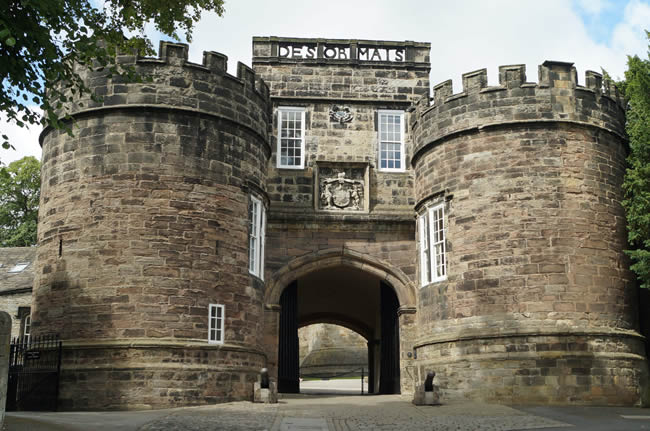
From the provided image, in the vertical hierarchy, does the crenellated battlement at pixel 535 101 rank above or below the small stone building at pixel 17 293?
above

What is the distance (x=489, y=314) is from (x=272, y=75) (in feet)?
31.3

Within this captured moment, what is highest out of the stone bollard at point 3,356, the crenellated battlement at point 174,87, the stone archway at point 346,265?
the crenellated battlement at point 174,87

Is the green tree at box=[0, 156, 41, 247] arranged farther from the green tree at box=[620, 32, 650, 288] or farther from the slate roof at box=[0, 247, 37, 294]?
the green tree at box=[620, 32, 650, 288]

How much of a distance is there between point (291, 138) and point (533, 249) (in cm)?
773

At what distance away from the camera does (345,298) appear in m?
26.2

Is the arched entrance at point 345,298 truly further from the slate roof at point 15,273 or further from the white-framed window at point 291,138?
the slate roof at point 15,273

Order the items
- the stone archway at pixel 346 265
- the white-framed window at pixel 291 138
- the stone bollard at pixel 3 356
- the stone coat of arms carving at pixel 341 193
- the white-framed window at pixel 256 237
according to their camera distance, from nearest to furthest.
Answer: the stone bollard at pixel 3 356 → the white-framed window at pixel 256 237 → the stone archway at pixel 346 265 → the stone coat of arms carving at pixel 341 193 → the white-framed window at pixel 291 138

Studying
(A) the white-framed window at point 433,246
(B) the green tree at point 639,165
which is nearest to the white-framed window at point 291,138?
(A) the white-framed window at point 433,246

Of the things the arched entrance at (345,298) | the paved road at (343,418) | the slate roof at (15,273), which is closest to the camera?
the paved road at (343,418)

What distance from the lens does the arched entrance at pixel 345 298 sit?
65.3ft

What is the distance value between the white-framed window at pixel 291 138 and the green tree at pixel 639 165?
27.7 ft

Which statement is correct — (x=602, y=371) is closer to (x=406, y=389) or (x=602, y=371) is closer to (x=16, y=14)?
(x=406, y=389)

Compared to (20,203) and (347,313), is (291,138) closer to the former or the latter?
(347,313)

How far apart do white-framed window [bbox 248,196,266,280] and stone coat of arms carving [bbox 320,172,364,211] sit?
8.44ft
